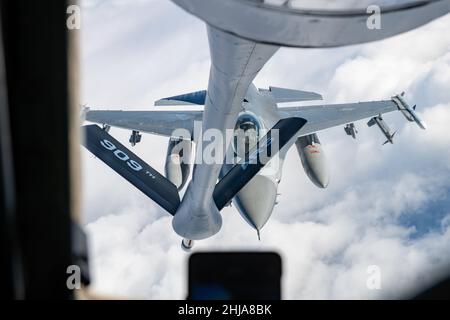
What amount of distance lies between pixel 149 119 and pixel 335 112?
768 centimetres

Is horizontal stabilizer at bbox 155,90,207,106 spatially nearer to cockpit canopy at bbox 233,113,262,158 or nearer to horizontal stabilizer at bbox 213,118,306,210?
cockpit canopy at bbox 233,113,262,158

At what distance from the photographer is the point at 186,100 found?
24.3 metres

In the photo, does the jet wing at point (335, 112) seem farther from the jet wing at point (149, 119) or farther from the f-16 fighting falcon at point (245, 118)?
the jet wing at point (149, 119)

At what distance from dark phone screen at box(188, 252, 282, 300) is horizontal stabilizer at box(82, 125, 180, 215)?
8938mm

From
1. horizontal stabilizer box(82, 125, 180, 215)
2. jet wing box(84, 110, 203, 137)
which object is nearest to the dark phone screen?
horizontal stabilizer box(82, 125, 180, 215)

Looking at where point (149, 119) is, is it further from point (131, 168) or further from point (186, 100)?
point (131, 168)

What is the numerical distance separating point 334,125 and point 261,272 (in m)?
19.6

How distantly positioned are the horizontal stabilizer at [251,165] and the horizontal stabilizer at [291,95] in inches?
502

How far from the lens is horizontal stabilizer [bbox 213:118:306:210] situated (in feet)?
31.5

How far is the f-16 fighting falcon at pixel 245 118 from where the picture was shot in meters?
4.34
